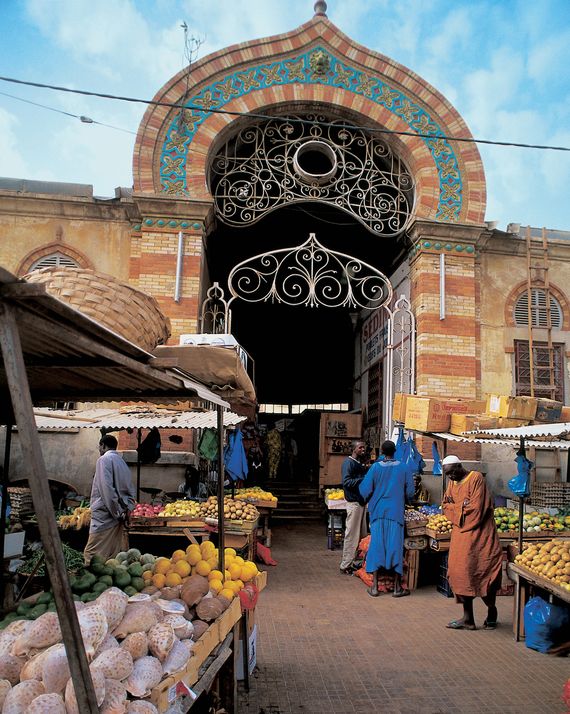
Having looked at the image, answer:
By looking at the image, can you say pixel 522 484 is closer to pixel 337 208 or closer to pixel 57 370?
pixel 57 370

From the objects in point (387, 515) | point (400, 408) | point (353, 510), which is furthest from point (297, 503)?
point (387, 515)

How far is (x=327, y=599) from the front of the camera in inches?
289

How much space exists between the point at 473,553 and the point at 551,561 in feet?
2.70

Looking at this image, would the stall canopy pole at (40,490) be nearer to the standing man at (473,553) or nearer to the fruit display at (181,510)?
the standing man at (473,553)

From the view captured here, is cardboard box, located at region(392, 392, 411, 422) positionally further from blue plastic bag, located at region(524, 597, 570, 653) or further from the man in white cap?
blue plastic bag, located at region(524, 597, 570, 653)

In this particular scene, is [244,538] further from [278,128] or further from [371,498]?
[278,128]

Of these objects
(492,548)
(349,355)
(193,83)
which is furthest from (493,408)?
(349,355)

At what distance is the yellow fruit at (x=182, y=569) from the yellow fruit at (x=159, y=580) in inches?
5.0

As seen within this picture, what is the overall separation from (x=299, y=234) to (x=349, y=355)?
5387 millimetres

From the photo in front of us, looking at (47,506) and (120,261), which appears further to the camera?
(120,261)

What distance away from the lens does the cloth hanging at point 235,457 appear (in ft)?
34.1

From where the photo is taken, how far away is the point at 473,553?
6219 mm

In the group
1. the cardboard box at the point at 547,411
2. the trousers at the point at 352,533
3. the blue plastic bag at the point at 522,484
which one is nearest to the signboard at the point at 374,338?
the cardboard box at the point at 547,411

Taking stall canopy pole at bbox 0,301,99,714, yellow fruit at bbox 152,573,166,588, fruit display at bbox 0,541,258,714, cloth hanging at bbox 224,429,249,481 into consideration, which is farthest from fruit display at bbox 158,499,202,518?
stall canopy pole at bbox 0,301,99,714
